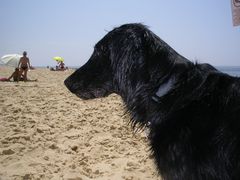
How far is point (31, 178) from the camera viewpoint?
329cm

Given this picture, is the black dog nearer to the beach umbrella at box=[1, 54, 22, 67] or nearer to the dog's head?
the dog's head

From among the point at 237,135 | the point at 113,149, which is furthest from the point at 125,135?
the point at 237,135

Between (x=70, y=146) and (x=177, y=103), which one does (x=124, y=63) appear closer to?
(x=177, y=103)

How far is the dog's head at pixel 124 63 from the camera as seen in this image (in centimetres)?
222

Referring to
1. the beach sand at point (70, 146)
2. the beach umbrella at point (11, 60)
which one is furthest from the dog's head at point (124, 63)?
the beach umbrella at point (11, 60)

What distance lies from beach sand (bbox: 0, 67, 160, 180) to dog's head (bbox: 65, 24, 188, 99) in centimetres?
30

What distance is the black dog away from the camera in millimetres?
1813

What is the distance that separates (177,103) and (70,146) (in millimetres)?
2682

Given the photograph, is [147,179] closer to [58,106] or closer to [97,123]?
[97,123]

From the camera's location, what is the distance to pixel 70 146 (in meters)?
4.32

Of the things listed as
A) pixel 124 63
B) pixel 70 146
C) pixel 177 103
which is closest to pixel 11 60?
pixel 70 146

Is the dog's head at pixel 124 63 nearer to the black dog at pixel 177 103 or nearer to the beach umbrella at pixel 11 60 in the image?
the black dog at pixel 177 103

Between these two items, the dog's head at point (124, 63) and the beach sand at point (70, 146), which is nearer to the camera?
the dog's head at point (124, 63)

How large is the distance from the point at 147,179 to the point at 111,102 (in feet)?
16.2
